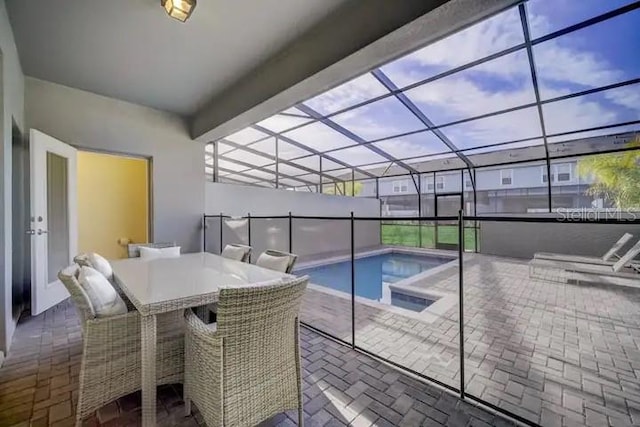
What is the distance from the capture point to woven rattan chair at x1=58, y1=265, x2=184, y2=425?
150 centimetres

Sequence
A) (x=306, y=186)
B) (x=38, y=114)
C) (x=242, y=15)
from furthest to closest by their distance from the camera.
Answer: (x=306, y=186), (x=38, y=114), (x=242, y=15)

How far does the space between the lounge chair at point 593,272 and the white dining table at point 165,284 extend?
552cm

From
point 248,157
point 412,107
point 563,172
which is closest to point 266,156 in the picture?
point 248,157

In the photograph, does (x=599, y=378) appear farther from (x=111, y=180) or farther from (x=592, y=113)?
(x=111, y=180)

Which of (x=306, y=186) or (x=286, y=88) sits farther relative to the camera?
(x=306, y=186)

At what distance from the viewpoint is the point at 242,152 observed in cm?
702

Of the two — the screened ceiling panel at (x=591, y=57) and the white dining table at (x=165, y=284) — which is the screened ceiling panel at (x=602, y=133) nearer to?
the screened ceiling panel at (x=591, y=57)

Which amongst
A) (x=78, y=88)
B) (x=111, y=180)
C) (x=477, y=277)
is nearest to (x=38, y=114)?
(x=78, y=88)

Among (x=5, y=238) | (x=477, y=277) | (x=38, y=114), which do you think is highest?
(x=38, y=114)

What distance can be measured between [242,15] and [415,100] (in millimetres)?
3140

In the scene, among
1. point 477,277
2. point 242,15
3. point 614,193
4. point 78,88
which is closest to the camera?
point 242,15

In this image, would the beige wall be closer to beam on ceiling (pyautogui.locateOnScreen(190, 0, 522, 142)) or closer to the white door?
A: the white door

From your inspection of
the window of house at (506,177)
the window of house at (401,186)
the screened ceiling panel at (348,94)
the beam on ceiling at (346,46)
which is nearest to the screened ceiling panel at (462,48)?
the screened ceiling panel at (348,94)

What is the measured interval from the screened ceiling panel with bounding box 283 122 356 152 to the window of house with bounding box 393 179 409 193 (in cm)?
430
